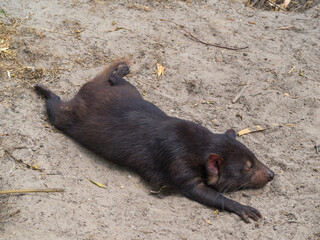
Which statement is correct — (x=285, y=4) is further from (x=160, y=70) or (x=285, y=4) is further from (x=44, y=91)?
(x=44, y=91)

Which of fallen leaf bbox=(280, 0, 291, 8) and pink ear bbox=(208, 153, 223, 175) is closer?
pink ear bbox=(208, 153, 223, 175)

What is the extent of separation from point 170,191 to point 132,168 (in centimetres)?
50

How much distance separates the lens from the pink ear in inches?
173

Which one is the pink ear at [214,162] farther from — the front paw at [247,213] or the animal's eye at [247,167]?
the front paw at [247,213]

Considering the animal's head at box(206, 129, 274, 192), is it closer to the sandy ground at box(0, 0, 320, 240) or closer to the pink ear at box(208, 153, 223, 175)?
the pink ear at box(208, 153, 223, 175)

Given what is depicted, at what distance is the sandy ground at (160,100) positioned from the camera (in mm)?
3939

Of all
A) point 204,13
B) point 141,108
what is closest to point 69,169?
point 141,108

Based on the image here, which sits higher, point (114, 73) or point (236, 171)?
point (236, 171)

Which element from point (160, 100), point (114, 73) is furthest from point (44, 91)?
point (160, 100)

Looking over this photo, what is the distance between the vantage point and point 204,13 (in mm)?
7820

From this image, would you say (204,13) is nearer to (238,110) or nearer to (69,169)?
(238,110)

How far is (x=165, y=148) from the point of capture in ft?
14.9

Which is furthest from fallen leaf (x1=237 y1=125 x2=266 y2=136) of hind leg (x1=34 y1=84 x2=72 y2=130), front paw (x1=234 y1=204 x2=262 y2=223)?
hind leg (x1=34 y1=84 x2=72 y2=130)

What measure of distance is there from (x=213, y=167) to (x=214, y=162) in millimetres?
54
